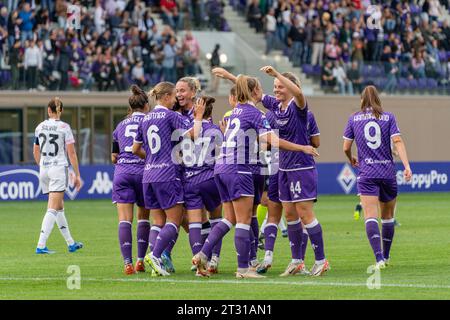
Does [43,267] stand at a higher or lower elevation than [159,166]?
lower

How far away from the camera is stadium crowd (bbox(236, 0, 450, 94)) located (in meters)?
42.4

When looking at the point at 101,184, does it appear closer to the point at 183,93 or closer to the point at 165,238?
the point at 183,93

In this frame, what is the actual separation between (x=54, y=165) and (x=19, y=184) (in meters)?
15.5

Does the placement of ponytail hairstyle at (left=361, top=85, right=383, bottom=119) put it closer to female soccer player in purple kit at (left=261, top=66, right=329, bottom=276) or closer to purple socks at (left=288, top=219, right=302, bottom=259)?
female soccer player in purple kit at (left=261, top=66, right=329, bottom=276)

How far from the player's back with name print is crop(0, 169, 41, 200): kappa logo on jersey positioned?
15.1 meters

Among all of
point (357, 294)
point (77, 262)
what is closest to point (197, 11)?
point (77, 262)

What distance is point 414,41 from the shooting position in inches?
1754

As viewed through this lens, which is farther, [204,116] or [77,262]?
[77,262]

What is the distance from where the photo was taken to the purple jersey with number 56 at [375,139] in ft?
49.5

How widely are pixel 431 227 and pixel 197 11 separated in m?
20.4

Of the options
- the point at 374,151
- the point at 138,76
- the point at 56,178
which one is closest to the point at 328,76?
the point at 138,76

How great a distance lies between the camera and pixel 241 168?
548 inches

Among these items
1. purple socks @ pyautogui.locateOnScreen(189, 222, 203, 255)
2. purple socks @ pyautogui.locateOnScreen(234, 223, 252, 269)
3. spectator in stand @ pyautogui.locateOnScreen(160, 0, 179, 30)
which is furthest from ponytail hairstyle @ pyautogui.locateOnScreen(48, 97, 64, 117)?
spectator in stand @ pyautogui.locateOnScreen(160, 0, 179, 30)
